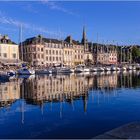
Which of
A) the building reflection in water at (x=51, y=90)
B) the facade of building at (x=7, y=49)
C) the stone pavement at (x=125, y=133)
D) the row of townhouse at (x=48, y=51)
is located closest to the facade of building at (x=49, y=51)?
the row of townhouse at (x=48, y=51)

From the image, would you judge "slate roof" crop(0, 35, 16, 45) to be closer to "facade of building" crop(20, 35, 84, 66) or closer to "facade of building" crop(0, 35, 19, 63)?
"facade of building" crop(0, 35, 19, 63)

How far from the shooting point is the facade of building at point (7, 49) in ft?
356

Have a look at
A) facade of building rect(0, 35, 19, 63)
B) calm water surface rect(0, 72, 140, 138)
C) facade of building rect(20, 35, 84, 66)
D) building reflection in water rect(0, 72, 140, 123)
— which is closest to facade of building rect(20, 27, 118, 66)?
facade of building rect(20, 35, 84, 66)

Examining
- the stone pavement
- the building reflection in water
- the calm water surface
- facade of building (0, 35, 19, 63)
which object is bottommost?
the calm water surface

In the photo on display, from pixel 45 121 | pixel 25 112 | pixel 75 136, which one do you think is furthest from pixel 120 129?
pixel 25 112

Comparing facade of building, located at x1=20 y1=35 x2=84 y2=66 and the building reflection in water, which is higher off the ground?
facade of building, located at x1=20 y1=35 x2=84 y2=66

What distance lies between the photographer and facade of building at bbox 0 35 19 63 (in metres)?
→ 108

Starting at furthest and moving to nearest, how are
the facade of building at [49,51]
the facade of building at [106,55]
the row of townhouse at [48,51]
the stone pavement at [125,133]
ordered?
the facade of building at [106,55] → the facade of building at [49,51] → the row of townhouse at [48,51] → the stone pavement at [125,133]

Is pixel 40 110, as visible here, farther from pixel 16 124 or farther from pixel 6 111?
pixel 16 124

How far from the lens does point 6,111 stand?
2389cm

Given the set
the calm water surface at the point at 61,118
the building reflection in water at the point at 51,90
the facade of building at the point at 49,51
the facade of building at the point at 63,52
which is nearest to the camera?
the calm water surface at the point at 61,118

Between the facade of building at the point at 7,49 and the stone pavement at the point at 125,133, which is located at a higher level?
the facade of building at the point at 7,49

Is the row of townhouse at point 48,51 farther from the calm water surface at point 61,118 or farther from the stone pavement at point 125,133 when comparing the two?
the stone pavement at point 125,133

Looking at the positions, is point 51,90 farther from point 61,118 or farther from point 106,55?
point 106,55
